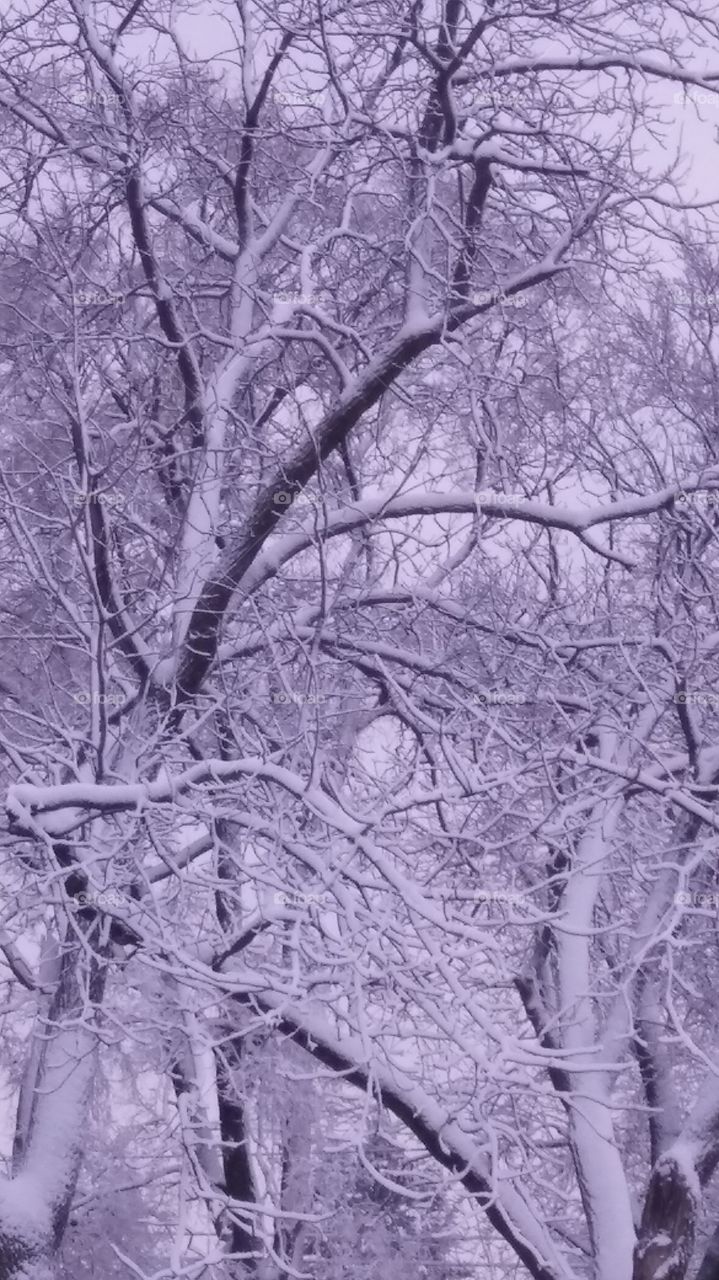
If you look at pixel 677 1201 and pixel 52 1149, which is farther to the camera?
pixel 52 1149

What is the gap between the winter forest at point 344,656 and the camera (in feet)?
21.4

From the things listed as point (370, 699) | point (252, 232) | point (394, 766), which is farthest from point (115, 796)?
point (252, 232)

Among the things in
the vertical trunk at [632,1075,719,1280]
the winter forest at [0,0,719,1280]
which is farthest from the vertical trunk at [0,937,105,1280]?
the vertical trunk at [632,1075,719,1280]

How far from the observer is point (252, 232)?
9.55 metres

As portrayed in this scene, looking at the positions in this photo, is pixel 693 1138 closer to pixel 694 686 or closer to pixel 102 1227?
pixel 694 686

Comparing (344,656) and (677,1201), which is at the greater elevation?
(344,656)

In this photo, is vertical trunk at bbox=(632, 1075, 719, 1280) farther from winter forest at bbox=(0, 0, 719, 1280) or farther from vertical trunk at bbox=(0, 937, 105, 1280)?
vertical trunk at bbox=(0, 937, 105, 1280)

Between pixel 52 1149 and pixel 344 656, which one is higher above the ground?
pixel 344 656

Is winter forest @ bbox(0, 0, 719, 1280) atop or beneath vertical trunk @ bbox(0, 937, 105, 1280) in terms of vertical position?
atop

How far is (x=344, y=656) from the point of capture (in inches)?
334

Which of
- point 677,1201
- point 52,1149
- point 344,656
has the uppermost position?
point 344,656

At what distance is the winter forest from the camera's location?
21.4ft

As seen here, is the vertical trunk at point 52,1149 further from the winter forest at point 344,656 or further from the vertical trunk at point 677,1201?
the vertical trunk at point 677,1201

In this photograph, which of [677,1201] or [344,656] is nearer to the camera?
[677,1201]
